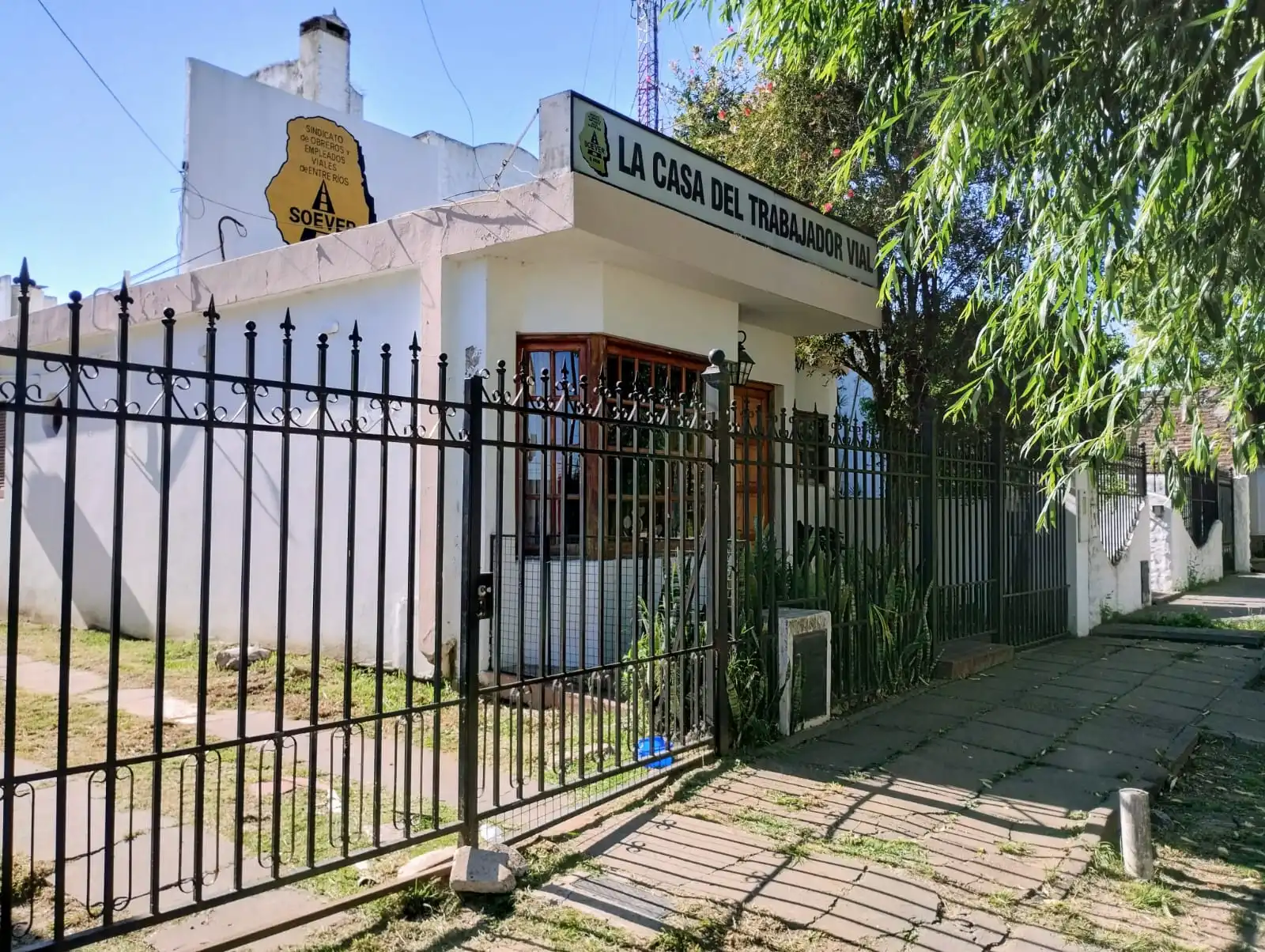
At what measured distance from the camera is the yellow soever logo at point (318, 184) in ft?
43.8

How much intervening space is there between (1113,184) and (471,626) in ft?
11.8

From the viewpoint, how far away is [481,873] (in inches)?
144

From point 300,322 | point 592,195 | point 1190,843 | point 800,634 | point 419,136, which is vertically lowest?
point 1190,843

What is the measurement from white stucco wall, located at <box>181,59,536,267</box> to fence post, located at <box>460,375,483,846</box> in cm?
846

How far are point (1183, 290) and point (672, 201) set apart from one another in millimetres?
4136

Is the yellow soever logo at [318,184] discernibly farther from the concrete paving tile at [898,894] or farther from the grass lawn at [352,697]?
the concrete paving tile at [898,894]

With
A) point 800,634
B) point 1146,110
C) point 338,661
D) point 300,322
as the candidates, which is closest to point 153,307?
point 300,322

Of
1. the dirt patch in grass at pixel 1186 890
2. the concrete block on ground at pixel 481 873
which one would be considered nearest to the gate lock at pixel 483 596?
the concrete block on ground at pixel 481 873

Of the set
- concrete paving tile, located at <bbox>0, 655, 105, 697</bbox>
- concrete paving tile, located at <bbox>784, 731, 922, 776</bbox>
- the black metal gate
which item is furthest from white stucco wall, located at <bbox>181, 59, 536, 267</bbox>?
the black metal gate

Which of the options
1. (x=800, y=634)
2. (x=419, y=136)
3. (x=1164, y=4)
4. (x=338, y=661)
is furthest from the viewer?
(x=419, y=136)

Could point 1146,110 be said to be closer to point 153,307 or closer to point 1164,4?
point 1164,4

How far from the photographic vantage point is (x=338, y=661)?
7.94 m

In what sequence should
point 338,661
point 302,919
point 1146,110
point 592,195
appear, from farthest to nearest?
point 338,661 → point 592,195 → point 1146,110 → point 302,919

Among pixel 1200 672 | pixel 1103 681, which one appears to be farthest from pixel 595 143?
pixel 1200 672
